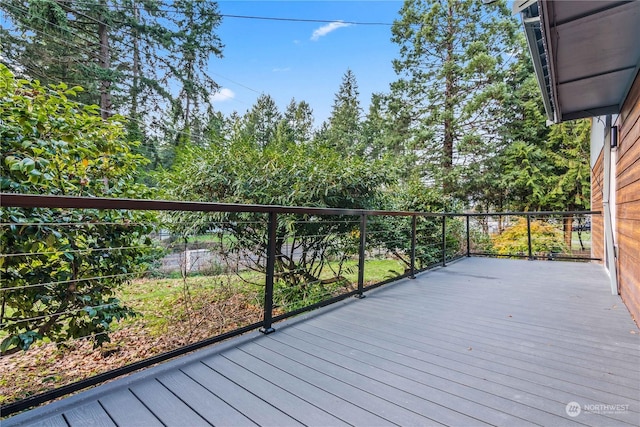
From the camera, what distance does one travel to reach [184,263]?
2.49 metres

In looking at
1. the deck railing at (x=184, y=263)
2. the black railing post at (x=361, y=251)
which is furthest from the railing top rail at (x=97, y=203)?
the black railing post at (x=361, y=251)

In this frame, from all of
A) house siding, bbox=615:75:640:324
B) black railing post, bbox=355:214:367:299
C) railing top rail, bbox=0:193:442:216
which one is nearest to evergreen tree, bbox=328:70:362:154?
house siding, bbox=615:75:640:324

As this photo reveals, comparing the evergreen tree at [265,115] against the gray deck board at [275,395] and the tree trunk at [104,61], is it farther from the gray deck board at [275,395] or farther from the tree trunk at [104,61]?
the gray deck board at [275,395]

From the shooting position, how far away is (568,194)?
34.6 feet

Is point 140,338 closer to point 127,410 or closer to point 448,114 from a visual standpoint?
point 127,410

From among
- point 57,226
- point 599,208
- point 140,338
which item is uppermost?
point 599,208

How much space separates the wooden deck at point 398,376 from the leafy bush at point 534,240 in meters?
5.39

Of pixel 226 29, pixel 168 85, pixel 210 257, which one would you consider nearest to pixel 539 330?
pixel 210 257

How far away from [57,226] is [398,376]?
2303 mm

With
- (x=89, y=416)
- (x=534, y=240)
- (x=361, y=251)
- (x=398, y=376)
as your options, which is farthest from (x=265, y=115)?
(x=89, y=416)

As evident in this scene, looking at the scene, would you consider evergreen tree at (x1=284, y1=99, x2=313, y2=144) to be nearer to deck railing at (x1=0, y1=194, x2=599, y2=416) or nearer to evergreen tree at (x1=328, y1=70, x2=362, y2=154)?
evergreen tree at (x1=328, y1=70, x2=362, y2=154)

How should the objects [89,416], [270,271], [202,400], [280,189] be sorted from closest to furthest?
[89,416] → [202,400] → [270,271] → [280,189]

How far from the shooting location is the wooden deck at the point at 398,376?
1.31 meters

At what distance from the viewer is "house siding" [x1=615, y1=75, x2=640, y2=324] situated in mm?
2461
